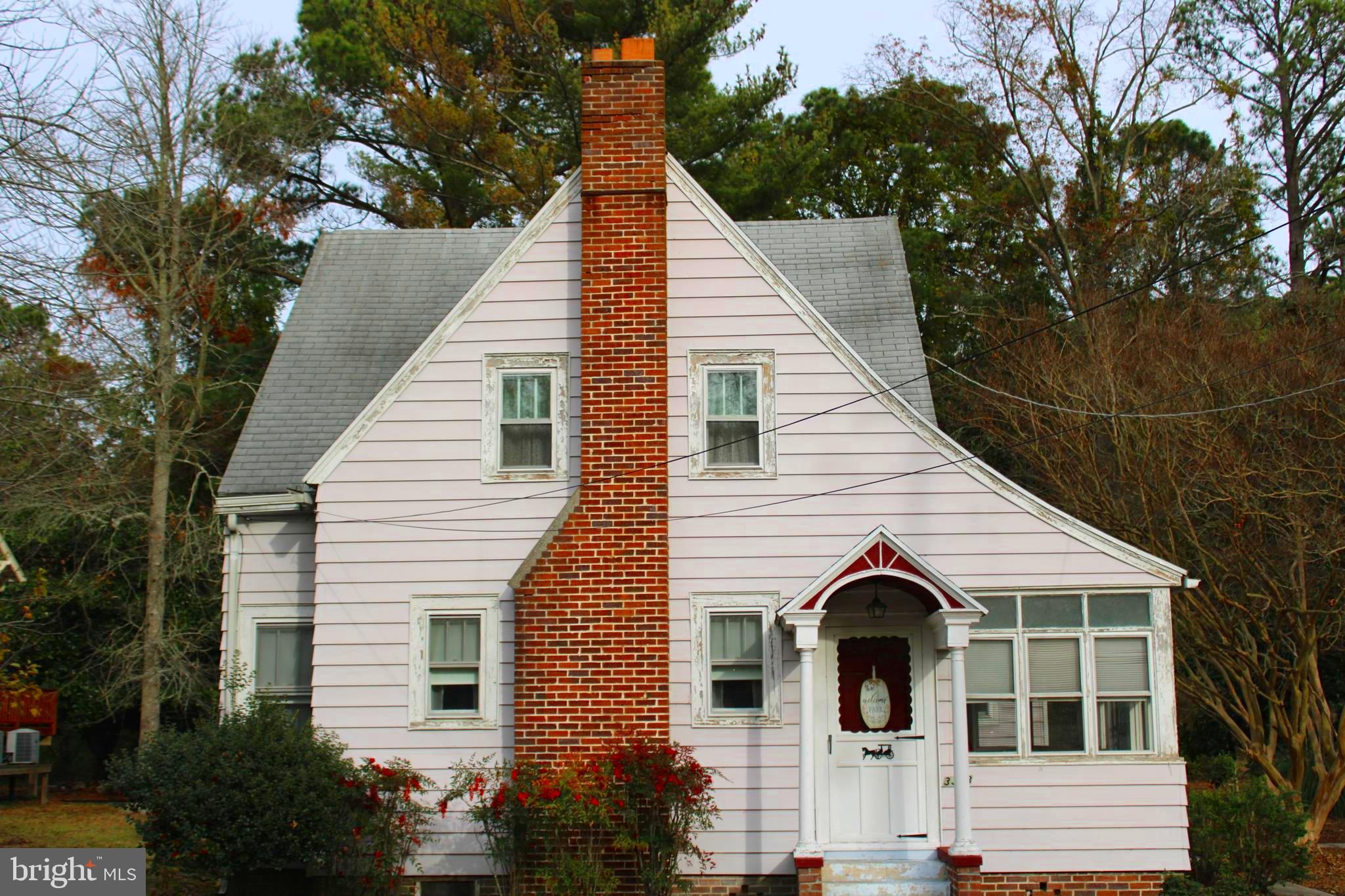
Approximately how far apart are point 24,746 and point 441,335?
11479mm

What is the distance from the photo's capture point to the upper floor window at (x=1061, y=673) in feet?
40.9

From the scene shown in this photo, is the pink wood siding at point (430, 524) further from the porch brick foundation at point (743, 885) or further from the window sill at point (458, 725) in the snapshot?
the porch brick foundation at point (743, 885)

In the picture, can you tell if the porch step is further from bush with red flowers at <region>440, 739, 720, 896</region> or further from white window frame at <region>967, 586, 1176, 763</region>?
bush with red flowers at <region>440, 739, 720, 896</region>

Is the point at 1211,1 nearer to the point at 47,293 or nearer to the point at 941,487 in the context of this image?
the point at 941,487

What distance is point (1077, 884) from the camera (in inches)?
476

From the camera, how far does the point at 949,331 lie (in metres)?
28.3

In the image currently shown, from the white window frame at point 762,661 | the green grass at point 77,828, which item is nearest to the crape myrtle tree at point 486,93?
the green grass at point 77,828

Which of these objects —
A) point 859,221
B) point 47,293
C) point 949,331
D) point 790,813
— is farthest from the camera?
point 949,331

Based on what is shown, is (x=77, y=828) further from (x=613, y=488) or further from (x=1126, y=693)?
(x=1126, y=693)

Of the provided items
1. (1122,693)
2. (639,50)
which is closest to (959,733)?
(1122,693)

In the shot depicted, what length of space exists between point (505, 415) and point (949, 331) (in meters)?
17.1

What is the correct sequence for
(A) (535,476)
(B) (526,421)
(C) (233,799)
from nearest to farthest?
(C) (233,799)
(A) (535,476)
(B) (526,421)

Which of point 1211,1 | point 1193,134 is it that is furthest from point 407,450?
point 1211,1

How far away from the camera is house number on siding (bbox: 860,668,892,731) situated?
492 inches
